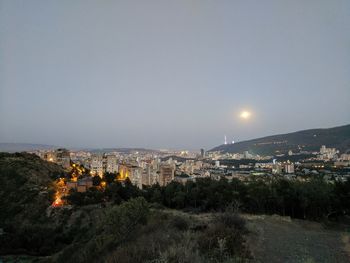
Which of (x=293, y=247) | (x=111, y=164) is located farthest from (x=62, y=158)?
(x=293, y=247)

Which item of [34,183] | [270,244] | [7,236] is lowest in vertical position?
[7,236]

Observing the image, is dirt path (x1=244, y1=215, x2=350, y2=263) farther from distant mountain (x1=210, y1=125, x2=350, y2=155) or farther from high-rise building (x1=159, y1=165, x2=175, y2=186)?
distant mountain (x1=210, y1=125, x2=350, y2=155)

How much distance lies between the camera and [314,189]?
50.7ft

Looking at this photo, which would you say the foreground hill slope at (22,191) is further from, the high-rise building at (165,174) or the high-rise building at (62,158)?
the high-rise building at (62,158)

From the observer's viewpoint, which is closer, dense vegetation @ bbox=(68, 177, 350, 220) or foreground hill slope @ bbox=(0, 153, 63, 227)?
dense vegetation @ bbox=(68, 177, 350, 220)

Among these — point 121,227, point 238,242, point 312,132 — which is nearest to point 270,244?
point 238,242

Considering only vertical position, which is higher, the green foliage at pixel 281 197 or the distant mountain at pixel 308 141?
the distant mountain at pixel 308 141

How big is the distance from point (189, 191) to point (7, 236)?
1907cm

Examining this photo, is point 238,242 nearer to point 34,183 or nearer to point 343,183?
point 343,183

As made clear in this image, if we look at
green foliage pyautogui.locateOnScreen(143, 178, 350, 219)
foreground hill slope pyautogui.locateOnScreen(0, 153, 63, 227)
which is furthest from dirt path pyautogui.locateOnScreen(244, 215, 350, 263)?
foreground hill slope pyautogui.locateOnScreen(0, 153, 63, 227)

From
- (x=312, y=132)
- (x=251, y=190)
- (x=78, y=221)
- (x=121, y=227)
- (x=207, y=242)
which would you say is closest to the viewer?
(x=207, y=242)

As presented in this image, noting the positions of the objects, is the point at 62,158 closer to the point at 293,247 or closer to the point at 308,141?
the point at 308,141

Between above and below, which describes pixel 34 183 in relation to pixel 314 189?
below

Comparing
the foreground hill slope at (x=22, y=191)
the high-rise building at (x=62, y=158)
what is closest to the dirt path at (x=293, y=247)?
the foreground hill slope at (x=22, y=191)
